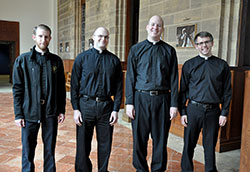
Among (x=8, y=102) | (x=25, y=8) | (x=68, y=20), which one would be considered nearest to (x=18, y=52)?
(x=25, y=8)

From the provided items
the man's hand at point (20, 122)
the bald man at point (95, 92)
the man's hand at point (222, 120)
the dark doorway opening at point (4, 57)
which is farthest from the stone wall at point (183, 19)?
the dark doorway opening at point (4, 57)

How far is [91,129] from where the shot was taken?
2631 millimetres

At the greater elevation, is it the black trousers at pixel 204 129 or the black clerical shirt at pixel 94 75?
the black clerical shirt at pixel 94 75

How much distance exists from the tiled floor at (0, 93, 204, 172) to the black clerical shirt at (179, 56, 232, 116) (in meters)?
1.05

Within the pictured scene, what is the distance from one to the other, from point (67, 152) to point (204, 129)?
6.80 feet

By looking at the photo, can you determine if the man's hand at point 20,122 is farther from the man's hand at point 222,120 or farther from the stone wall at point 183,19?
the stone wall at point 183,19

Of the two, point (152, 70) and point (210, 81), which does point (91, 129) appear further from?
point (210, 81)

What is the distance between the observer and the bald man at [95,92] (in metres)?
2.50

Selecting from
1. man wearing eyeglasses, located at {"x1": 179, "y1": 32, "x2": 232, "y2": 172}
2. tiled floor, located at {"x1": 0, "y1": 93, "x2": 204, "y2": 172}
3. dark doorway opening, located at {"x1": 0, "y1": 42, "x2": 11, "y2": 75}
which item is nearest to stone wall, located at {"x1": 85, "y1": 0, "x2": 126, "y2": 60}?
tiled floor, located at {"x1": 0, "y1": 93, "x2": 204, "y2": 172}

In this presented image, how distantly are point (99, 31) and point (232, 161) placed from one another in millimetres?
2659

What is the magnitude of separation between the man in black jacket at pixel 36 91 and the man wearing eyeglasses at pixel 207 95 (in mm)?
1463

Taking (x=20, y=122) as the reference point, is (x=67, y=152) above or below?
below

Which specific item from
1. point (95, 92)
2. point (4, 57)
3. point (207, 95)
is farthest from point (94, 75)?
point (4, 57)

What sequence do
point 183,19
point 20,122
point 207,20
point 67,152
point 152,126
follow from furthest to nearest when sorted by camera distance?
point 183,19
point 207,20
point 67,152
point 152,126
point 20,122
